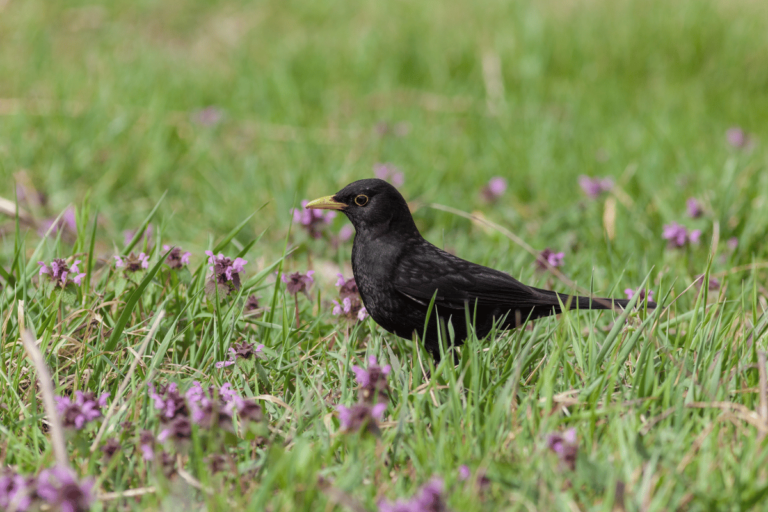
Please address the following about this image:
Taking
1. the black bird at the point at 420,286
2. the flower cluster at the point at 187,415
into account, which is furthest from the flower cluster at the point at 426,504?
the black bird at the point at 420,286

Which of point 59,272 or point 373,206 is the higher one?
point 373,206

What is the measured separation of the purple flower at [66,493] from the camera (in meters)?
1.85

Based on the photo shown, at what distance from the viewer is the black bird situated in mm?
3137

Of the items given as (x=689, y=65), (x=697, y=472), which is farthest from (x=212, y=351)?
(x=689, y=65)

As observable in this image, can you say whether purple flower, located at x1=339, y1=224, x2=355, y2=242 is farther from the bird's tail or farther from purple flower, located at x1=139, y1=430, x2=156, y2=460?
purple flower, located at x1=139, y1=430, x2=156, y2=460

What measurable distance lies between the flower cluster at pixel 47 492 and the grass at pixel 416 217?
0.21 meters

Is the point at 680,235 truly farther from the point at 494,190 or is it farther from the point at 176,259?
the point at 176,259

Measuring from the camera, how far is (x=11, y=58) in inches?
312

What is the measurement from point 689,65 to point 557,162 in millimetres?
3363

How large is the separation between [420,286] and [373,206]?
49 cm

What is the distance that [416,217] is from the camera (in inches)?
211

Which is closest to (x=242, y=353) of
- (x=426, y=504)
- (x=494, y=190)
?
(x=426, y=504)

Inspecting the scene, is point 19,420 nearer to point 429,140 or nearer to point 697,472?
point 697,472

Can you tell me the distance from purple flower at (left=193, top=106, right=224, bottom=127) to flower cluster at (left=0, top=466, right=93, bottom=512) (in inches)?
197
